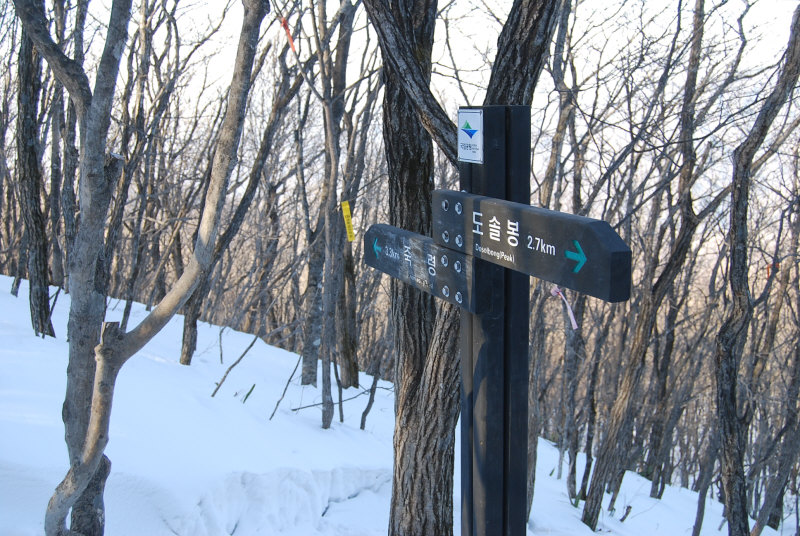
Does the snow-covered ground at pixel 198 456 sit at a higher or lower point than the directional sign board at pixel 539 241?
lower

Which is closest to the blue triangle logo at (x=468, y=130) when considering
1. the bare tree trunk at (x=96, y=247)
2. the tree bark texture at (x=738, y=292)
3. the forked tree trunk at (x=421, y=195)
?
the forked tree trunk at (x=421, y=195)

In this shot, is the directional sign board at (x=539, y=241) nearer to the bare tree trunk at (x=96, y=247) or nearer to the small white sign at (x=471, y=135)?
the small white sign at (x=471, y=135)

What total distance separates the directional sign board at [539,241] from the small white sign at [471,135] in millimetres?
101

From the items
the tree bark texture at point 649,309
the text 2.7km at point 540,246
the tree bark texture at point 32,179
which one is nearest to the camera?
the text 2.7km at point 540,246

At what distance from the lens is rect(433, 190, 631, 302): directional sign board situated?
1212mm

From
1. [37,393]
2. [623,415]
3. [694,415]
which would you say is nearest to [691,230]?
[623,415]

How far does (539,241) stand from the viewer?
4.57 ft

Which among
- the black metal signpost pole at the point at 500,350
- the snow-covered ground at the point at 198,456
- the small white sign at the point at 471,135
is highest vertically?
the small white sign at the point at 471,135

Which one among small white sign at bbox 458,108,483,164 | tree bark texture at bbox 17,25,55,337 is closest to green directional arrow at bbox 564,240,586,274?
small white sign at bbox 458,108,483,164

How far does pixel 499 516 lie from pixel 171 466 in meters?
2.72

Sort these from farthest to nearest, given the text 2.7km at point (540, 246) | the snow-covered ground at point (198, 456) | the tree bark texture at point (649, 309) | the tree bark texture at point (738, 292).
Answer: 1. the tree bark texture at point (649, 309)
2. the tree bark texture at point (738, 292)
3. the snow-covered ground at point (198, 456)
4. the text 2.7km at point (540, 246)

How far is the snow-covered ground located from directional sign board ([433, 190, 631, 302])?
256 cm

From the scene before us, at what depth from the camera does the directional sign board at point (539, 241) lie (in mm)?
1212

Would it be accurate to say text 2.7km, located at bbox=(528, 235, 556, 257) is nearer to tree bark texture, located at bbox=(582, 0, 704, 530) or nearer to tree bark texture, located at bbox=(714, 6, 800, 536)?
tree bark texture, located at bbox=(714, 6, 800, 536)
